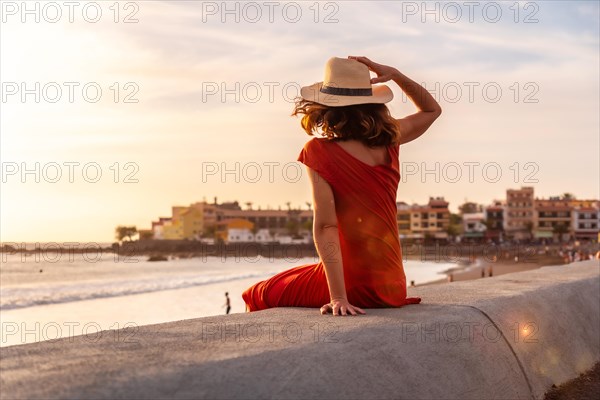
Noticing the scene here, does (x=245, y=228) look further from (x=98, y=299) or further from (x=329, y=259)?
(x=329, y=259)

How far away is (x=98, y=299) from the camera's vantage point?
38.7 m

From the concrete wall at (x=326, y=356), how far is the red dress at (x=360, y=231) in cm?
18

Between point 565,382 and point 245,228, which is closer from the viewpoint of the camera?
point 565,382

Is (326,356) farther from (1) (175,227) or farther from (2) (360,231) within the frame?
(1) (175,227)

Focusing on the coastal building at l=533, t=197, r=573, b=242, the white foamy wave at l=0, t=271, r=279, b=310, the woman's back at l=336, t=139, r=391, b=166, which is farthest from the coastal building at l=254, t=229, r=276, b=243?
the woman's back at l=336, t=139, r=391, b=166

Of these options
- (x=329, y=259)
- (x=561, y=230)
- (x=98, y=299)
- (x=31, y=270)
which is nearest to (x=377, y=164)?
(x=329, y=259)

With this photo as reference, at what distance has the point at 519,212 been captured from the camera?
11881cm

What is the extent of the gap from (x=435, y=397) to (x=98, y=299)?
37.4 meters

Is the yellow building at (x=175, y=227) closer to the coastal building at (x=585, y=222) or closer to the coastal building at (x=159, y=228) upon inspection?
the coastal building at (x=159, y=228)

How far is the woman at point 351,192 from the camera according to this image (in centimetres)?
385

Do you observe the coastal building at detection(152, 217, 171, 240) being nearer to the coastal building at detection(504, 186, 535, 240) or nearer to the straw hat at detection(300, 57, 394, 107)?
the coastal building at detection(504, 186, 535, 240)

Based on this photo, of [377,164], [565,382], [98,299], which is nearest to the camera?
[377,164]

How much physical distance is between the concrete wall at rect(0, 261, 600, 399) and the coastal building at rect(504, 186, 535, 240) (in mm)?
117261

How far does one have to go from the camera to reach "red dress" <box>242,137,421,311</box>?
392 cm
